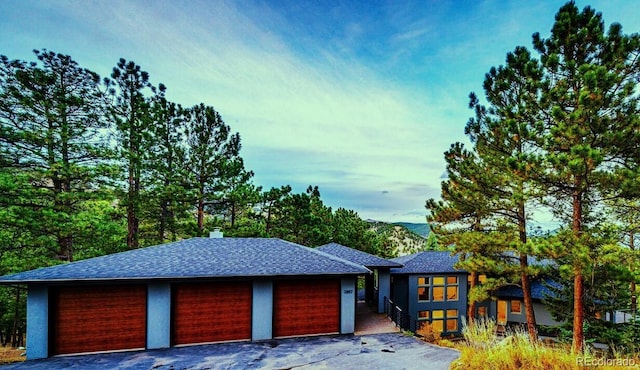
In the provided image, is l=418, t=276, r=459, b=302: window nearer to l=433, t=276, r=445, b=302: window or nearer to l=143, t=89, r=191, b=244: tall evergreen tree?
l=433, t=276, r=445, b=302: window

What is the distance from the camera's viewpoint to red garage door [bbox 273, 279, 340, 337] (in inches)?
390

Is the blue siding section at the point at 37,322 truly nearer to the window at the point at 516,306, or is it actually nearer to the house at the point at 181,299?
the house at the point at 181,299

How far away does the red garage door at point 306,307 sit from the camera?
991 centimetres

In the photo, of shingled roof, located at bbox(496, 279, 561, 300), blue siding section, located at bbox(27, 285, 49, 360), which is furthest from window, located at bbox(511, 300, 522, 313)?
blue siding section, located at bbox(27, 285, 49, 360)

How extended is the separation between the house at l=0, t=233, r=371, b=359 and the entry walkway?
815mm

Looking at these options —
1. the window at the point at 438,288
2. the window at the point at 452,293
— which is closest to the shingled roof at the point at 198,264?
the window at the point at 438,288

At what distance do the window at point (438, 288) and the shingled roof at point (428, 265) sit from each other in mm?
636

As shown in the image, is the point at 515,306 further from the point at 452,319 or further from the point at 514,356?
the point at 514,356

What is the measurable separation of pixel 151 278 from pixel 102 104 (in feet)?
36.8

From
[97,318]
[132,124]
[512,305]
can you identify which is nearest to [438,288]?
[512,305]

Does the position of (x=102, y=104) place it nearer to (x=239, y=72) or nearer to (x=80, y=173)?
(x=80, y=173)

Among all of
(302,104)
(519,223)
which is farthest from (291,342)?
(302,104)

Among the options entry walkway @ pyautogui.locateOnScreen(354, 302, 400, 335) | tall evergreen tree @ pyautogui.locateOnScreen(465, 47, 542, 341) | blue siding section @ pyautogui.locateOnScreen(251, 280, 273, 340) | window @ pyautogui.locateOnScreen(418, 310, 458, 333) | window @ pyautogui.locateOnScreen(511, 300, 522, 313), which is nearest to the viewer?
tall evergreen tree @ pyautogui.locateOnScreen(465, 47, 542, 341)

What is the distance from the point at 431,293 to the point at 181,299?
14.9 metres
